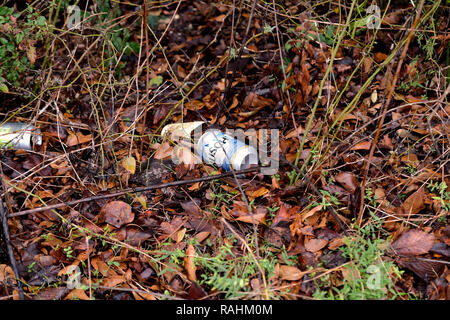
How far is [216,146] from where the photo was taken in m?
2.00

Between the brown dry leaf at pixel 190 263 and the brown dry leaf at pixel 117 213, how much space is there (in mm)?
336

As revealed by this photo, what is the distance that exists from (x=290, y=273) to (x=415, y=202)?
0.65 m

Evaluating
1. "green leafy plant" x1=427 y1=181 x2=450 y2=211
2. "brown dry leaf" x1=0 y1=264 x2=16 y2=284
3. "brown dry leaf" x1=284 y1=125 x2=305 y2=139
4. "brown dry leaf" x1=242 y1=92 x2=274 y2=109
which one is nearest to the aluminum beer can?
"brown dry leaf" x1=284 y1=125 x2=305 y2=139

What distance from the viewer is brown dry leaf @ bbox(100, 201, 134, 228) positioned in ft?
5.99

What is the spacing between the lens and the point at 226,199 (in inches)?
75.4

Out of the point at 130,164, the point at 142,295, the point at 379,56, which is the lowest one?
the point at 142,295

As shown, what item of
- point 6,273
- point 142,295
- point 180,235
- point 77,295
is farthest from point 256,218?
point 6,273

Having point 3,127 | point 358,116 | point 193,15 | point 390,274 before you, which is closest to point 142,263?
point 390,274

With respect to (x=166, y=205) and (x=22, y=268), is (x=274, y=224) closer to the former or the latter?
(x=166, y=205)

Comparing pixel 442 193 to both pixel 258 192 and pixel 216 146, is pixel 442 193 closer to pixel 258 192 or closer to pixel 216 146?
pixel 258 192

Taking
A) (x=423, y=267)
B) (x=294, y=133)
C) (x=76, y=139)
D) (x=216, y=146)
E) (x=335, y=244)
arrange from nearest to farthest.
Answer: (x=423, y=267) < (x=335, y=244) < (x=216, y=146) < (x=294, y=133) < (x=76, y=139)

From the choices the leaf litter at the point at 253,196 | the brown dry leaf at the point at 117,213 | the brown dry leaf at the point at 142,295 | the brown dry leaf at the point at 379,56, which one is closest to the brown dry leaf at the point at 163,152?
the leaf litter at the point at 253,196

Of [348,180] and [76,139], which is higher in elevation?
[76,139]

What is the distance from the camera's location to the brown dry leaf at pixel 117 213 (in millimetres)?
1827
